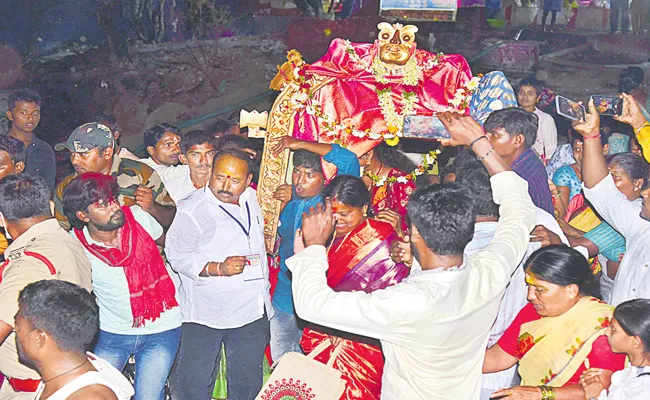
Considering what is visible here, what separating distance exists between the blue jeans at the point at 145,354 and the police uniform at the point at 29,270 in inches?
26.1

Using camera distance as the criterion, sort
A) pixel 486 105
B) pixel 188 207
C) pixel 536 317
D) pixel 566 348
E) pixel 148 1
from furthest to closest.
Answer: pixel 148 1 < pixel 486 105 < pixel 188 207 < pixel 536 317 < pixel 566 348

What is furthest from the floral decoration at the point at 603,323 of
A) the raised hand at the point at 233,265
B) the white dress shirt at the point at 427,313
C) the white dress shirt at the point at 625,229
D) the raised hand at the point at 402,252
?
the raised hand at the point at 233,265

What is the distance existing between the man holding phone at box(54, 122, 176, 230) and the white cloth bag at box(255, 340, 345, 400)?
3.74 feet

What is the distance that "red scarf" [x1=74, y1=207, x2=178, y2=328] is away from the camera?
152 inches

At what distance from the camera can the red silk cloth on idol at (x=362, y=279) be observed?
3.92 m

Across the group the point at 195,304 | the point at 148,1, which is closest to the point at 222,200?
the point at 195,304

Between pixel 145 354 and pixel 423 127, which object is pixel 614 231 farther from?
pixel 145 354

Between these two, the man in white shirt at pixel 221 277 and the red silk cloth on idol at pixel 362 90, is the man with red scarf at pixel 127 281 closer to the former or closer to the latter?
the man in white shirt at pixel 221 277

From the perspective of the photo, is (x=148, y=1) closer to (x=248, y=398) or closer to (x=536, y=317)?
(x=248, y=398)

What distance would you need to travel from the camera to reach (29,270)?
310 centimetres

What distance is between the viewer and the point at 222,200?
4098mm

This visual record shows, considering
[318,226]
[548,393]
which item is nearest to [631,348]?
[548,393]

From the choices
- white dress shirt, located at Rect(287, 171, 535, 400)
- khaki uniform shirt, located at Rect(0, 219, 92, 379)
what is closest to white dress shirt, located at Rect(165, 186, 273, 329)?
khaki uniform shirt, located at Rect(0, 219, 92, 379)

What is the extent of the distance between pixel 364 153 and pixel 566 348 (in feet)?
8.62
